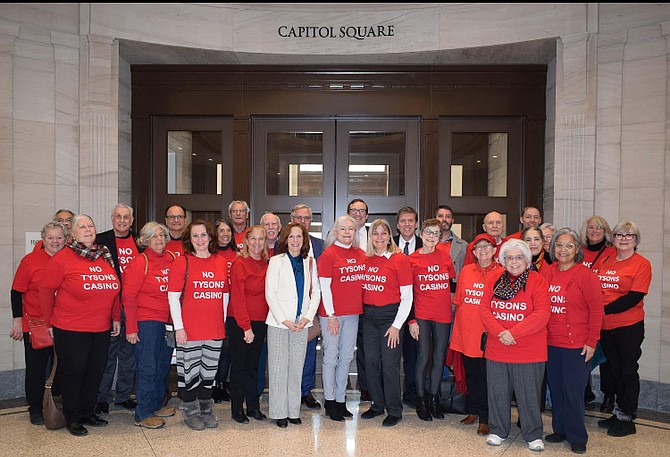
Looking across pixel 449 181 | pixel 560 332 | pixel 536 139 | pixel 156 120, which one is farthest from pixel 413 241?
pixel 156 120

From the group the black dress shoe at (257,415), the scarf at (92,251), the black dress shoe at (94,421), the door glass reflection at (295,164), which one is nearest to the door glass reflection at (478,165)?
the door glass reflection at (295,164)

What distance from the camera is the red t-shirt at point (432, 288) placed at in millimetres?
4973

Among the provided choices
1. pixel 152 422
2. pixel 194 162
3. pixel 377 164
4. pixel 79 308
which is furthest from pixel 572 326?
pixel 194 162

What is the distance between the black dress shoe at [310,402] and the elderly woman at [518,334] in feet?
5.26

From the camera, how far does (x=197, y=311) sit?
4.70 m

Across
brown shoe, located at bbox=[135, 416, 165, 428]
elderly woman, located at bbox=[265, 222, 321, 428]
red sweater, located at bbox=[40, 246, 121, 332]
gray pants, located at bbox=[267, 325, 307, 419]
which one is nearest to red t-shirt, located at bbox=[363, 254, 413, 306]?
elderly woman, located at bbox=[265, 222, 321, 428]

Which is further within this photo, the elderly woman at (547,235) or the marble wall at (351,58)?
the marble wall at (351,58)

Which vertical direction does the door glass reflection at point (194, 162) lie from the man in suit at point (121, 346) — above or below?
above

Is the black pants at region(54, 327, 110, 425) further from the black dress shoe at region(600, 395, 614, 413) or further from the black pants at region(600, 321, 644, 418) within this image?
the black dress shoe at region(600, 395, 614, 413)

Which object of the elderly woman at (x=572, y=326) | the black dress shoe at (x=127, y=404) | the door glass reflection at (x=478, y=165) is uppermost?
the door glass reflection at (x=478, y=165)

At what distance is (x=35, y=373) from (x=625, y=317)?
481 cm

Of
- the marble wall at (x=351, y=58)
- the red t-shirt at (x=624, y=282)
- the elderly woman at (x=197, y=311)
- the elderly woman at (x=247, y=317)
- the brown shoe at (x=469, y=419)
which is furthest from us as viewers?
the marble wall at (x=351, y=58)

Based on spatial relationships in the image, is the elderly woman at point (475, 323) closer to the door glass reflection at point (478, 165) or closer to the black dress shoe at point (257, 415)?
the black dress shoe at point (257, 415)

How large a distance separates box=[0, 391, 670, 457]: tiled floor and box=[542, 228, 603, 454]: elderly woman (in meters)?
0.31
